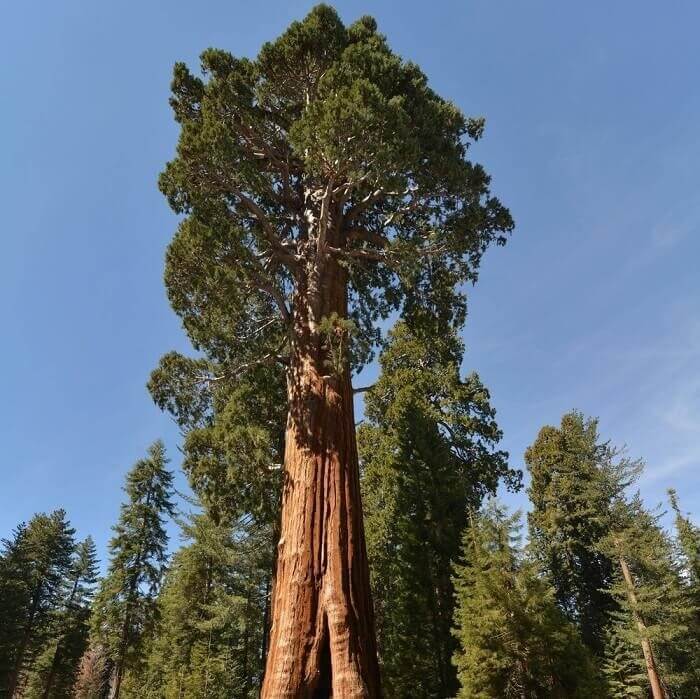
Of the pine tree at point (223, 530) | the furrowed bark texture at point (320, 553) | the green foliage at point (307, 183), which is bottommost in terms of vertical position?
the furrowed bark texture at point (320, 553)

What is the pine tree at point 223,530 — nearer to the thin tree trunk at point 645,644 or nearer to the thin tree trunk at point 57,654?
the thin tree trunk at point 57,654

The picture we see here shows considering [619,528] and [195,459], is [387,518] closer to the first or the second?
[195,459]

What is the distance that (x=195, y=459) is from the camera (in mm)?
9602

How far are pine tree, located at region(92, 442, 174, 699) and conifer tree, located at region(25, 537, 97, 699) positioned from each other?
30.5ft

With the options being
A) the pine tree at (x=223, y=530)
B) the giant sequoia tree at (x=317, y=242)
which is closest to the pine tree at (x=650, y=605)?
Answer: the pine tree at (x=223, y=530)

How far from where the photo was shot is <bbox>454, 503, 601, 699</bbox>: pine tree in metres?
11.1

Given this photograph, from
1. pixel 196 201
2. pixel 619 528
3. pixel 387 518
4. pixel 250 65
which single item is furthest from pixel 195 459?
pixel 619 528

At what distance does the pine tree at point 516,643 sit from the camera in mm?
11086

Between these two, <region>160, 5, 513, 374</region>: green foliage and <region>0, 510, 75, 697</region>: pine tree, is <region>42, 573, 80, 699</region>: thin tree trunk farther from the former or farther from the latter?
<region>160, 5, 513, 374</region>: green foliage

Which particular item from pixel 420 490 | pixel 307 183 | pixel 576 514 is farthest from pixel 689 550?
pixel 307 183

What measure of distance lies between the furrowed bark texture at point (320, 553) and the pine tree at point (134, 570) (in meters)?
22.2

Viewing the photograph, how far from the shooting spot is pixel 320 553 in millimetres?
5953

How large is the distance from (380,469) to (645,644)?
41.7 ft

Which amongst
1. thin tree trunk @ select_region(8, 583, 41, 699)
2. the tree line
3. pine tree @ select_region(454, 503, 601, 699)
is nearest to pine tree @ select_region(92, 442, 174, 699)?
the tree line
